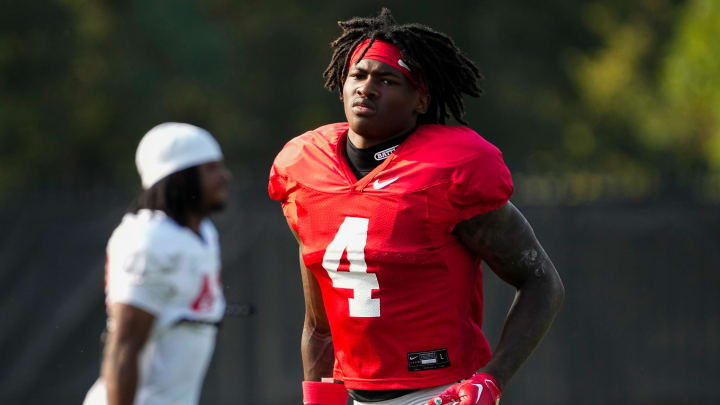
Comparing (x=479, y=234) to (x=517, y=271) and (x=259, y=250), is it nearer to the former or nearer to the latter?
(x=517, y=271)

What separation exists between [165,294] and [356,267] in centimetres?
68

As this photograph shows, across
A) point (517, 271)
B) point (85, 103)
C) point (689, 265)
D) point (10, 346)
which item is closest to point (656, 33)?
point (85, 103)

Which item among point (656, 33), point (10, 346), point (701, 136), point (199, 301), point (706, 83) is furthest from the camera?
point (656, 33)

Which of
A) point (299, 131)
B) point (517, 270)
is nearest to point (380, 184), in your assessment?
point (517, 270)

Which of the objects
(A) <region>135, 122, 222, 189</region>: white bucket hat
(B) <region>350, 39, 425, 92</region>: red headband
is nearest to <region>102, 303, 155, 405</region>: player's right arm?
(A) <region>135, 122, 222, 189</region>: white bucket hat

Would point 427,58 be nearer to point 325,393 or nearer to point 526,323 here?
point 526,323

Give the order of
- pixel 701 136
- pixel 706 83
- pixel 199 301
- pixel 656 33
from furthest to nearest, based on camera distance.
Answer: pixel 656 33
pixel 701 136
pixel 706 83
pixel 199 301

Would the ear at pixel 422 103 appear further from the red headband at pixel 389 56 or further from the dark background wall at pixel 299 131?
the dark background wall at pixel 299 131

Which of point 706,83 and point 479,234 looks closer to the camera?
point 479,234

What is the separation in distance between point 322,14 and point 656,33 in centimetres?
870

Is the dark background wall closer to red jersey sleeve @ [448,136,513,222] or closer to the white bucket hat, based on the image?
the white bucket hat

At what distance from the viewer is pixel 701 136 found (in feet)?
78.1

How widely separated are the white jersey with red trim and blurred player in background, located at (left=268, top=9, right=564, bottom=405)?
492 millimetres

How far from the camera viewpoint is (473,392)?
3832mm
